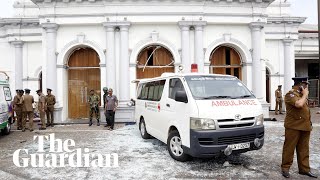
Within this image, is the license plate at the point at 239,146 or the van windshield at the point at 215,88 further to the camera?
the van windshield at the point at 215,88

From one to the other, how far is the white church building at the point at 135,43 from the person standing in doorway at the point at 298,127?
28.3ft

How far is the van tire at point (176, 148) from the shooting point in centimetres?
645

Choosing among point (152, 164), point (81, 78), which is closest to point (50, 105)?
point (81, 78)

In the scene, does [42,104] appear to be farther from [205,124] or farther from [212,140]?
[212,140]

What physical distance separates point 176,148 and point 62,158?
2939 mm

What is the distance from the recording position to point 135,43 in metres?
14.0

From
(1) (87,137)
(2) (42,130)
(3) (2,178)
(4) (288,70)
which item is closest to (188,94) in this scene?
(3) (2,178)

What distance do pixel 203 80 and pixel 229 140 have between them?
1639 millimetres

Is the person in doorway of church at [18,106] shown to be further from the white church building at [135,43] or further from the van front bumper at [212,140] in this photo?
the van front bumper at [212,140]

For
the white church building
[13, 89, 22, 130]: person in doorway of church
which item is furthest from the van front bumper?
[13, 89, 22, 130]: person in doorway of church

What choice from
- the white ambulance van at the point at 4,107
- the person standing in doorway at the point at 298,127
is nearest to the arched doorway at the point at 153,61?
the white ambulance van at the point at 4,107

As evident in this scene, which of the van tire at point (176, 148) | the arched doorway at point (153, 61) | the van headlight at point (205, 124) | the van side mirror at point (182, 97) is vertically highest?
the arched doorway at point (153, 61)

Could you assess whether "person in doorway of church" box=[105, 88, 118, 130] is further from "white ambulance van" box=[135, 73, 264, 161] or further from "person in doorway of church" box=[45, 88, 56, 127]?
"white ambulance van" box=[135, 73, 264, 161]

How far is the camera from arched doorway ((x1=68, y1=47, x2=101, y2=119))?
1470 centimetres
